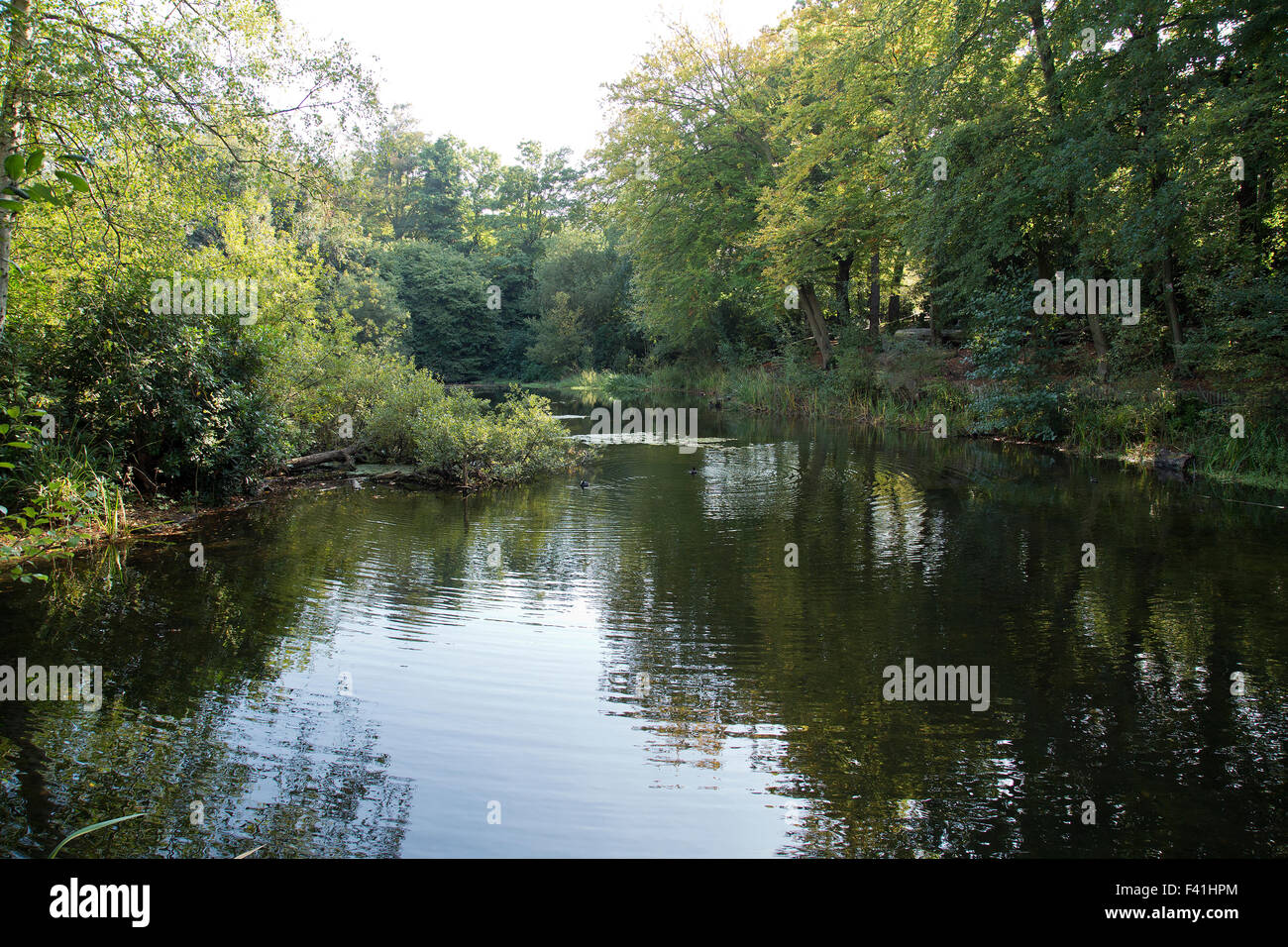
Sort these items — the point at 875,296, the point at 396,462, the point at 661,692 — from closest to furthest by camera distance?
1. the point at 661,692
2. the point at 396,462
3. the point at 875,296

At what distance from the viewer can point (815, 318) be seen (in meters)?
28.3

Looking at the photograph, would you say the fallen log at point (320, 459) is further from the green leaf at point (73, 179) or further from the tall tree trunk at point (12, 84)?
the green leaf at point (73, 179)

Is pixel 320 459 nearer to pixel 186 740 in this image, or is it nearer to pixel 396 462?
pixel 396 462

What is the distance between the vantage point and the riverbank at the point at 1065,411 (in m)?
12.9

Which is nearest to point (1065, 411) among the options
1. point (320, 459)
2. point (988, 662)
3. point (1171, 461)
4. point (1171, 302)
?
point (1171, 302)

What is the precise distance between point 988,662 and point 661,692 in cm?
245

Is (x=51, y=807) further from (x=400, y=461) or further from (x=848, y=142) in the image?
(x=848, y=142)

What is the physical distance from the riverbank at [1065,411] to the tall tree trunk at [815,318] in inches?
45.4

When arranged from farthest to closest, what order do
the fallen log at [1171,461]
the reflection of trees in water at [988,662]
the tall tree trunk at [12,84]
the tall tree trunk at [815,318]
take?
1. the tall tree trunk at [815,318]
2. the fallen log at [1171,461]
3. the tall tree trunk at [12,84]
4. the reflection of trees in water at [988,662]

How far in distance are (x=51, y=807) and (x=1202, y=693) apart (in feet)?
21.8

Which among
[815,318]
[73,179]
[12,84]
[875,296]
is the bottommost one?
[73,179]

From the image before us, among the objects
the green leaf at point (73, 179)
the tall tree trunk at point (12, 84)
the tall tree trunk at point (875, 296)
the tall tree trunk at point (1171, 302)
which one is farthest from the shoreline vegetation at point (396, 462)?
the tall tree trunk at point (875, 296)

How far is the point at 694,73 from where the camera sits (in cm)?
2816
